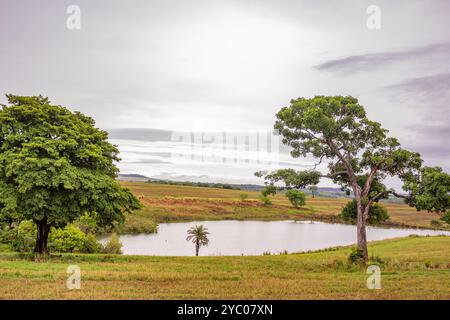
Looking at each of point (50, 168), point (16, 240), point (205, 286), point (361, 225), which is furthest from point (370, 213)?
point (16, 240)

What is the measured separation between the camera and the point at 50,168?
22.7 m

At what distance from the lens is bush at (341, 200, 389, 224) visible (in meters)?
29.3

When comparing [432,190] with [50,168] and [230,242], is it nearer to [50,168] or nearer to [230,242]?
[50,168]

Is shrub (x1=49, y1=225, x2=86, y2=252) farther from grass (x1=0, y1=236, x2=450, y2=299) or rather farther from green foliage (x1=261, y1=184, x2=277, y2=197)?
green foliage (x1=261, y1=184, x2=277, y2=197)

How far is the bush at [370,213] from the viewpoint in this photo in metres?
29.3

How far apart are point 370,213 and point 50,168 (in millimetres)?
23139

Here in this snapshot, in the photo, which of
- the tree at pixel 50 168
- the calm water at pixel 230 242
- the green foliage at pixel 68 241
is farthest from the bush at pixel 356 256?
the green foliage at pixel 68 241

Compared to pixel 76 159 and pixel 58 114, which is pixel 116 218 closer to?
pixel 76 159

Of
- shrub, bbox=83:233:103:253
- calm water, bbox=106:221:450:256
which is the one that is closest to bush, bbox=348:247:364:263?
calm water, bbox=106:221:450:256

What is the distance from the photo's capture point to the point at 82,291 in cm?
1372

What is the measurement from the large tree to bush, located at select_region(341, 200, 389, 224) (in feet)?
4.65

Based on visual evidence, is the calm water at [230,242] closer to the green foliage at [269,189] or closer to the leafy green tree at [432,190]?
the green foliage at [269,189]

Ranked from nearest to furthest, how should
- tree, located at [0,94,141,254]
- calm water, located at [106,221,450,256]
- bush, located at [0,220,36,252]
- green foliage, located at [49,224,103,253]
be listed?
tree, located at [0,94,141,254] < bush, located at [0,220,36,252] < green foliage, located at [49,224,103,253] < calm water, located at [106,221,450,256]
